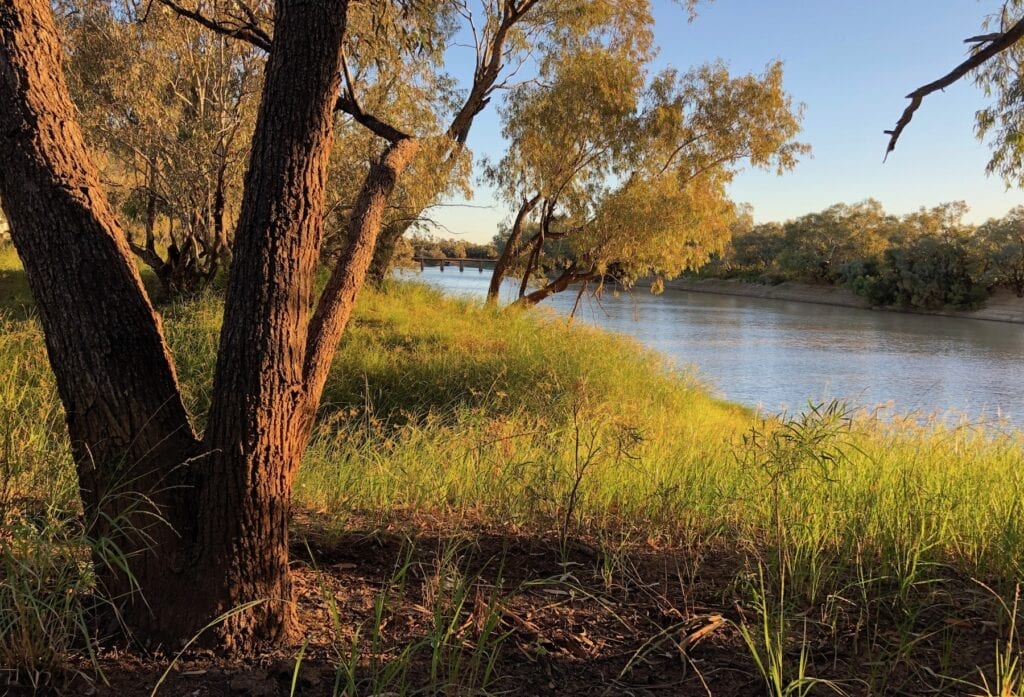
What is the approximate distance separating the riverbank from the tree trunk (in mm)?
33939

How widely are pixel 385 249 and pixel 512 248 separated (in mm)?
3875

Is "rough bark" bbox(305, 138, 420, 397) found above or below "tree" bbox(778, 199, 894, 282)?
below

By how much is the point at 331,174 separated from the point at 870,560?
35.0 ft

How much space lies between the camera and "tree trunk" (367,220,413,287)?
12500 mm

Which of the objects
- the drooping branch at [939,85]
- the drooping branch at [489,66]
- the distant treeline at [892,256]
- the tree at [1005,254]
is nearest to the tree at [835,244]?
the distant treeline at [892,256]

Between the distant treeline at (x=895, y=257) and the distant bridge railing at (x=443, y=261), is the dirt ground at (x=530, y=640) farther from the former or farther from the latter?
the distant treeline at (x=895, y=257)

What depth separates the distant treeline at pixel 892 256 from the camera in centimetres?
3684

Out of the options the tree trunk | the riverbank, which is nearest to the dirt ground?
the tree trunk

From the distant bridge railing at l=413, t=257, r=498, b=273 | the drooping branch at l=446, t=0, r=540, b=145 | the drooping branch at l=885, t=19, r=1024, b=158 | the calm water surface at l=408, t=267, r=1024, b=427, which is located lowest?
the calm water surface at l=408, t=267, r=1024, b=427

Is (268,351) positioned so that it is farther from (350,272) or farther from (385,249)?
(385,249)

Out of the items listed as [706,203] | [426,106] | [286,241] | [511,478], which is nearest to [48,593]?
[286,241]

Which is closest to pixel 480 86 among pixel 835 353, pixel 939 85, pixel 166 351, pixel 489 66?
pixel 489 66

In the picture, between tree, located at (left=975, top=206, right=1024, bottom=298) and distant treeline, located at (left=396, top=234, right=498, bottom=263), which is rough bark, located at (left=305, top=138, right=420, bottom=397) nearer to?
distant treeline, located at (left=396, top=234, right=498, bottom=263)

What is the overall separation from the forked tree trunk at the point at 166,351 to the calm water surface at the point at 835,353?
19.5 ft
